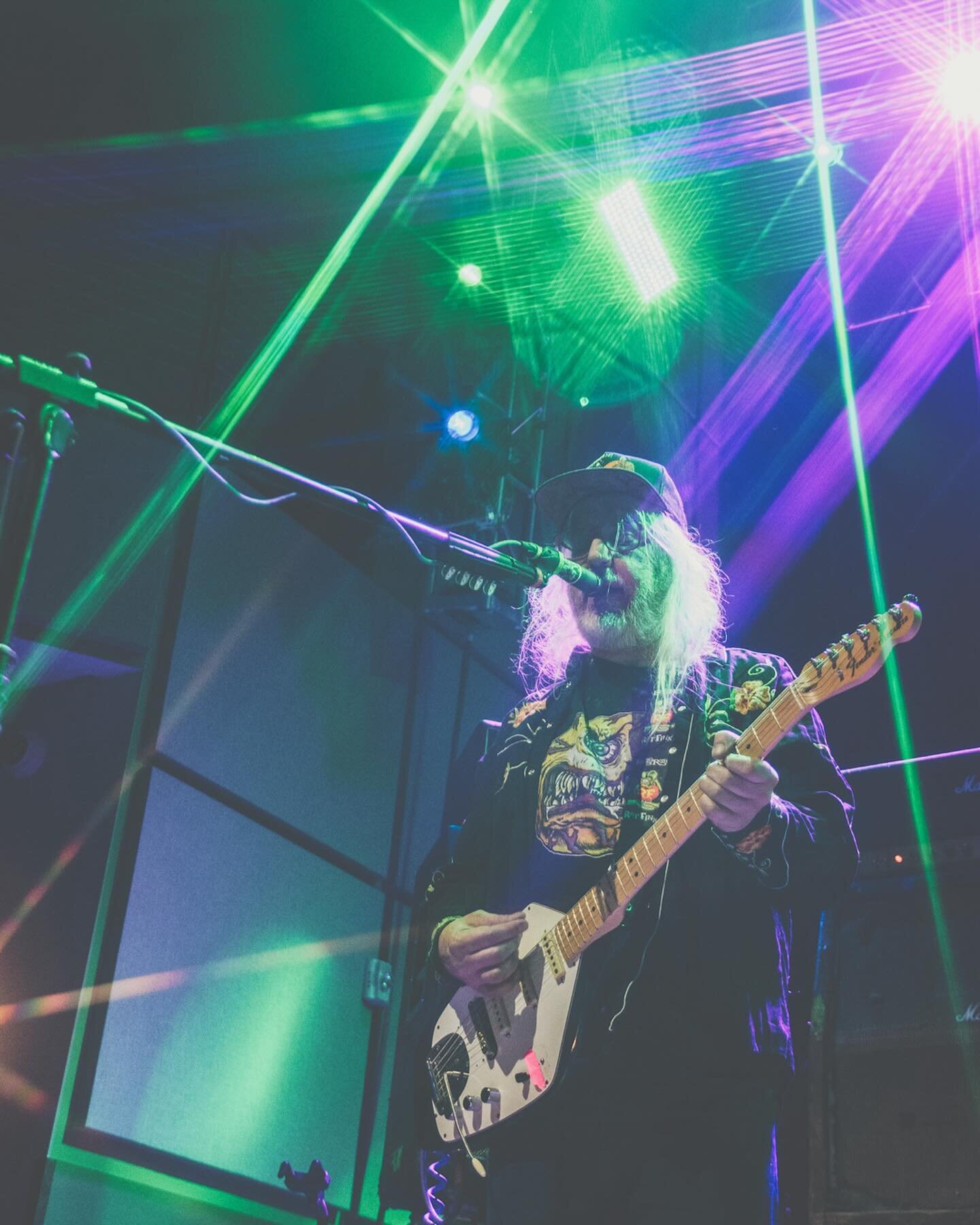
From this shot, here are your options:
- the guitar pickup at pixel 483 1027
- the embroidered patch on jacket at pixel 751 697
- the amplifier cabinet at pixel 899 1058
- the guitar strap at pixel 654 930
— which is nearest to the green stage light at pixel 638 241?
the amplifier cabinet at pixel 899 1058

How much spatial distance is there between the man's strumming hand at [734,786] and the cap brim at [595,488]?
86 cm

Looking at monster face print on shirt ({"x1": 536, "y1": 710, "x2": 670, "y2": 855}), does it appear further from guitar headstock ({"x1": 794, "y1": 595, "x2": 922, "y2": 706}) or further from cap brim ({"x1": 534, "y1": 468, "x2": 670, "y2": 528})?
cap brim ({"x1": 534, "y1": 468, "x2": 670, "y2": 528})

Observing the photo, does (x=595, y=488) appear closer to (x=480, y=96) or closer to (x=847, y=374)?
(x=480, y=96)

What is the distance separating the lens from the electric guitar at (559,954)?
6.14 feet

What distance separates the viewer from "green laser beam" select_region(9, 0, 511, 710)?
394 cm

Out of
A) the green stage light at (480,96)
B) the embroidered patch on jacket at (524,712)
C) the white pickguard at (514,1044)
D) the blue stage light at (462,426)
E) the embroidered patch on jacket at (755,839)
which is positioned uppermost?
the green stage light at (480,96)

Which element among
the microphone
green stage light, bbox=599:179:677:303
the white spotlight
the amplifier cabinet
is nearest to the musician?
the microphone

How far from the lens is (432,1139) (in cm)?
211

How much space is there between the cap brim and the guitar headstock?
0.73 meters

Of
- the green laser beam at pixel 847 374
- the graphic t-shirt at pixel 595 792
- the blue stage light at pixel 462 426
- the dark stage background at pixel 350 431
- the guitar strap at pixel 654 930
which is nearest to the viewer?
the guitar strap at pixel 654 930

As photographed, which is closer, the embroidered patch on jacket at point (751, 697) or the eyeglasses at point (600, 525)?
the embroidered patch on jacket at point (751, 697)

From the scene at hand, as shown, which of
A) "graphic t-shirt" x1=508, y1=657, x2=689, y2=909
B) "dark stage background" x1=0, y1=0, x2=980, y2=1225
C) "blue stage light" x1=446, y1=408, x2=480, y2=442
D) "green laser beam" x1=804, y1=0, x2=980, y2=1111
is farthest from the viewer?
"blue stage light" x1=446, y1=408, x2=480, y2=442

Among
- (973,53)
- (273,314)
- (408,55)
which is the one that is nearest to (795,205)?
(973,53)

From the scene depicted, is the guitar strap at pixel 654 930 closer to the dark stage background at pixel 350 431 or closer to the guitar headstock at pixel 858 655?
the guitar headstock at pixel 858 655
